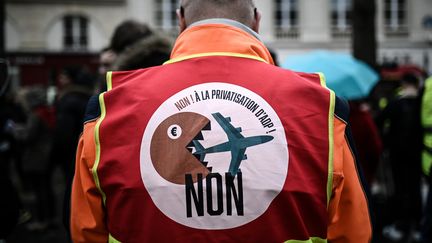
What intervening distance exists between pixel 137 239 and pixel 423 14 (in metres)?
30.9

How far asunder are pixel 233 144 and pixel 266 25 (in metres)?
28.6

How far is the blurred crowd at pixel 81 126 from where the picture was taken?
12.4ft

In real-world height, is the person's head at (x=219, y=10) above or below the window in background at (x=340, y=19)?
below

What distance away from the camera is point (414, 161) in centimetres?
684

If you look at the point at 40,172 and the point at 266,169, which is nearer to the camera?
the point at 266,169

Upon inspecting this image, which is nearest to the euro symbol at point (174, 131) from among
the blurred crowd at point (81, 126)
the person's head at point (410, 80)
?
the blurred crowd at point (81, 126)

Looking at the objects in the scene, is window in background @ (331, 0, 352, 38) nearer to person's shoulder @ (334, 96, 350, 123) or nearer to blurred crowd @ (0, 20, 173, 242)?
blurred crowd @ (0, 20, 173, 242)

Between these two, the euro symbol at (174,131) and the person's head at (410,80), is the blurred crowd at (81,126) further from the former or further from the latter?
the euro symbol at (174,131)

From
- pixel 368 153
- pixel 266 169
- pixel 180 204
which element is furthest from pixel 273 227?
pixel 368 153

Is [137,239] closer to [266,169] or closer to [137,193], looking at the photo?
[137,193]

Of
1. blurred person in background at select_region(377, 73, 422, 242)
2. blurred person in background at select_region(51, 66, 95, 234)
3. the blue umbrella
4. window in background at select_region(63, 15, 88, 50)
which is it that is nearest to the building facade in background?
window in background at select_region(63, 15, 88, 50)

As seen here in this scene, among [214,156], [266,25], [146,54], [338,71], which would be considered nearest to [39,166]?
[338,71]

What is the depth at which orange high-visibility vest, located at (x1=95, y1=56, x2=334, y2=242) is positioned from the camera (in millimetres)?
1764

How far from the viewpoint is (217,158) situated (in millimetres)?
1782
